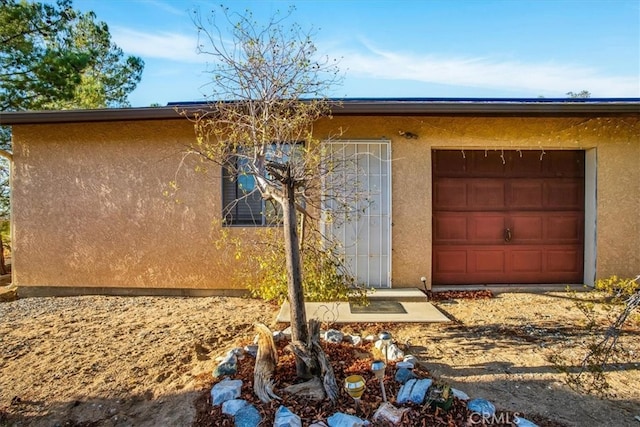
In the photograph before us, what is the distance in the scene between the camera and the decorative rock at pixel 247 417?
2.24m

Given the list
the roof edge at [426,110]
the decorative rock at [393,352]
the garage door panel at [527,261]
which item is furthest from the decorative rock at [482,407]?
the garage door panel at [527,261]

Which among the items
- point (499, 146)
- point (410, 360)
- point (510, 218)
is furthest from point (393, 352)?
point (499, 146)

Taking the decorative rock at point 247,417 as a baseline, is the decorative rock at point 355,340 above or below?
below

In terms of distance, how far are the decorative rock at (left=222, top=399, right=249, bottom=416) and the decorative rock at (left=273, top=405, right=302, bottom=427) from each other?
29 cm

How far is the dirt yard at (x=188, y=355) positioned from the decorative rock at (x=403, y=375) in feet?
1.29

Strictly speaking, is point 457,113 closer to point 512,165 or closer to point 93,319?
point 512,165

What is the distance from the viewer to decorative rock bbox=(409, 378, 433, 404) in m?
2.43

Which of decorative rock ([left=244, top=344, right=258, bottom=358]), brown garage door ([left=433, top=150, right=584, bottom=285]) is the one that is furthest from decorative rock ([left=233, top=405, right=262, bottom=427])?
brown garage door ([left=433, top=150, right=584, bottom=285])

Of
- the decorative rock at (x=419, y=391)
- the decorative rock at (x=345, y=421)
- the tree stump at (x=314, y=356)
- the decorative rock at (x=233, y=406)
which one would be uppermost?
the tree stump at (x=314, y=356)

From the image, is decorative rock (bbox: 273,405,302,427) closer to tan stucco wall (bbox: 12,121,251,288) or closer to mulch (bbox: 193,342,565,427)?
mulch (bbox: 193,342,565,427)

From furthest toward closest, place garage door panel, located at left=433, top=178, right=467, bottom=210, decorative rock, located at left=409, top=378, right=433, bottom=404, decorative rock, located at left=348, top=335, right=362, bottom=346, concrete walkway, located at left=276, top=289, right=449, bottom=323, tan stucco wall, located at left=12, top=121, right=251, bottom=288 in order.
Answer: garage door panel, located at left=433, top=178, right=467, bottom=210 < tan stucco wall, located at left=12, top=121, right=251, bottom=288 < concrete walkway, located at left=276, top=289, right=449, bottom=323 < decorative rock, located at left=348, top=335, right=362, bottom=346 < decorative rock, located at left=409, top=378, right=433, bottom=404

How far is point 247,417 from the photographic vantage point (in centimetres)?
228

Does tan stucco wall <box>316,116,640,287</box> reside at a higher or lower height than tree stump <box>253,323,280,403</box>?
higher

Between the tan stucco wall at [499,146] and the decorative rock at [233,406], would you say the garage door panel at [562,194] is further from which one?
the decorative rock at [233,406]
